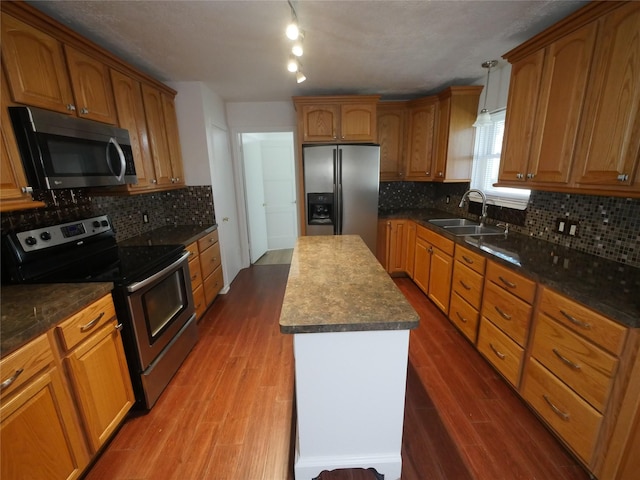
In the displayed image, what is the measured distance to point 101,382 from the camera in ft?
4.54

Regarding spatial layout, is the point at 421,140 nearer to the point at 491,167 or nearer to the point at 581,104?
the point at 491,167

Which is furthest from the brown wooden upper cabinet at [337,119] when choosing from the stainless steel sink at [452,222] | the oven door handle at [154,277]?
the oven door handle at [154,277]

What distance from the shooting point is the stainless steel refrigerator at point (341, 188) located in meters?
3.15

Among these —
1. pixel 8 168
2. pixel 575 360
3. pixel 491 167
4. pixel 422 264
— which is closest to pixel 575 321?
pixel 575 360

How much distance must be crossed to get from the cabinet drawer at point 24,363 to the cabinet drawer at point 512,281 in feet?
7.81

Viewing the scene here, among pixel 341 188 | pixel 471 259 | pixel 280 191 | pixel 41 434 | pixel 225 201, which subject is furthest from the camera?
pixel 280 191

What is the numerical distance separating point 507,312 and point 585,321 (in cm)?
51

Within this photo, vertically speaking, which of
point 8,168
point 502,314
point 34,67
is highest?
point 34,67

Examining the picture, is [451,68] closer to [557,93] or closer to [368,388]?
[557,93]

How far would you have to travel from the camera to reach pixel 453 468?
1.35 m

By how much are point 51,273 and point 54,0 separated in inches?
59.1

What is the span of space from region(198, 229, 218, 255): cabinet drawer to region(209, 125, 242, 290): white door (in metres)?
0.17

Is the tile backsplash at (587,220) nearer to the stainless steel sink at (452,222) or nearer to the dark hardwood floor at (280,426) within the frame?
the stainless steel sink at (452,222)

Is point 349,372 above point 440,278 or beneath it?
above
